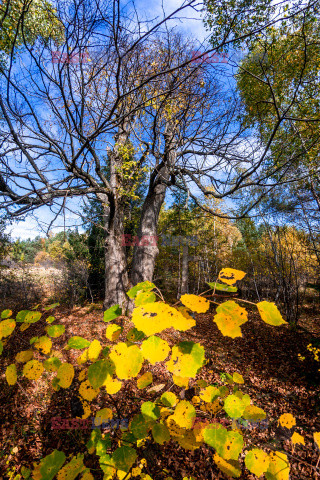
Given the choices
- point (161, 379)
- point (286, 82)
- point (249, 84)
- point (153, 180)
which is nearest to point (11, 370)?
point (161, 379)

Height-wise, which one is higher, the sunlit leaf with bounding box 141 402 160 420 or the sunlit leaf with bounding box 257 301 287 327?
the sunlit leaf with bounding box 257 301 287 327

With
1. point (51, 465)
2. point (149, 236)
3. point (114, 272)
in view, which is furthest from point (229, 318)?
point (114, 272)

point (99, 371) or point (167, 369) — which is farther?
point (99, 371)

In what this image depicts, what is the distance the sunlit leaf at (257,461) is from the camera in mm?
665

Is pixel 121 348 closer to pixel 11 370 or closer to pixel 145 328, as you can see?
pixel 145 328

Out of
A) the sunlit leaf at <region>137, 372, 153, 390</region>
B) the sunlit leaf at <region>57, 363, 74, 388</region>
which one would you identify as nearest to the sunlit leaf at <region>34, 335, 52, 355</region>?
the sunlit leaf at <region>57, 363, 74, 388</region>

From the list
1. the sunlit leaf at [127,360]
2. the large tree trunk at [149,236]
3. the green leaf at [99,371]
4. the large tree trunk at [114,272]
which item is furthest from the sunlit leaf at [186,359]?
the large tree trunk at [114,272]

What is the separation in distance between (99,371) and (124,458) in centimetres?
32

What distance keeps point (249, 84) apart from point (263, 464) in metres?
5.79

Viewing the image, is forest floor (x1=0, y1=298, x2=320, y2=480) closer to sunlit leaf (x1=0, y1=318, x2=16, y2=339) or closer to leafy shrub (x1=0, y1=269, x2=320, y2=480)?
leafy shrub (x1=0, y1=269, x2=320, y2=480)

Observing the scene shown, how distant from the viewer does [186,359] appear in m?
0.62

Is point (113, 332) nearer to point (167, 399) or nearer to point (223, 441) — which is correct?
point (167, 399)

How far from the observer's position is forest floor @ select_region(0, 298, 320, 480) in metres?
1.90

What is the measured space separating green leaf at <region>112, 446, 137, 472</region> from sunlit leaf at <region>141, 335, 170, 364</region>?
404 millimetres
